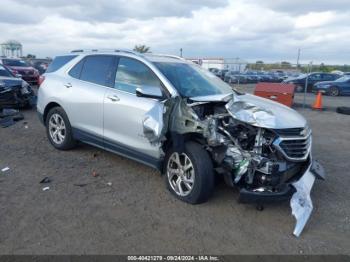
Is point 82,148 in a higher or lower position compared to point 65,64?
lower

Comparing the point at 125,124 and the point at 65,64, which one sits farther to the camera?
the point at 65,64

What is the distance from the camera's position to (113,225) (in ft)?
12.3

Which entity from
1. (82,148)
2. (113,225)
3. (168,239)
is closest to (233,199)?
(168,239)

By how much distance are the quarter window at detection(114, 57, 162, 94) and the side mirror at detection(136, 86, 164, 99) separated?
0.65 feet

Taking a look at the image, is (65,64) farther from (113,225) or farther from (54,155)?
(113,225)

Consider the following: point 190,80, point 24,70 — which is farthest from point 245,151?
point 24,70

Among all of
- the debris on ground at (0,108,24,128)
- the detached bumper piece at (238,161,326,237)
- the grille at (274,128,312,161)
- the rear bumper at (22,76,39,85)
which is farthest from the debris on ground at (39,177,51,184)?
the rear bumper at (22,76,39,85)

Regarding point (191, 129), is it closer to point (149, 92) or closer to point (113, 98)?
point (149, 92)

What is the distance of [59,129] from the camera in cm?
623

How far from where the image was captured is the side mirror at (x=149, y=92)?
4379 millimetres

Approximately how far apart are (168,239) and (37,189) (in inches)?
82.6

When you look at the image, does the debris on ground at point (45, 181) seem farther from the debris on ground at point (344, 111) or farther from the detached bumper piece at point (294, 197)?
the debris on ground at point (344, 111)

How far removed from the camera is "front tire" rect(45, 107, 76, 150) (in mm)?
6004

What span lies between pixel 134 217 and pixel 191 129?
122 centimetres
